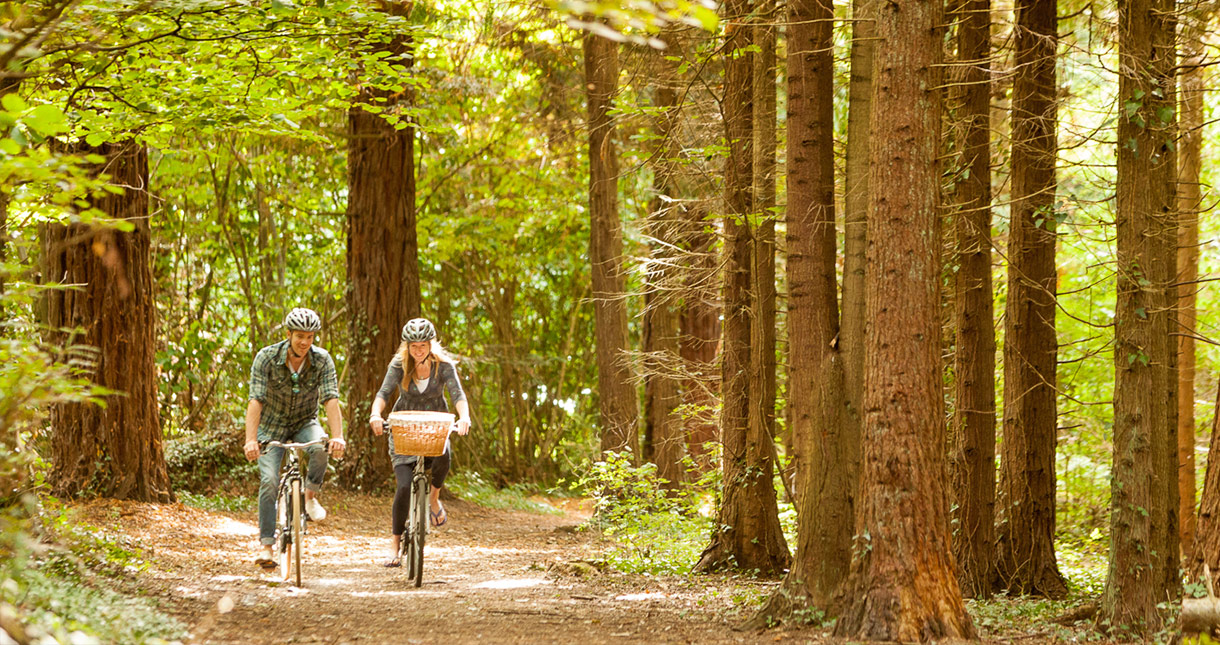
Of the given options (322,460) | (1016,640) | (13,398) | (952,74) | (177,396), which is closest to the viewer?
(13,398)

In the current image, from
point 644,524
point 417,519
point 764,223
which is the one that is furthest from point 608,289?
point 417,519

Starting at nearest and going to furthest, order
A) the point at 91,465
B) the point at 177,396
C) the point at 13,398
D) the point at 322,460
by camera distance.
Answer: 1. the point at 13,398
2. the point at 322,460
3. the point at 91,465
4. the point at 177,396

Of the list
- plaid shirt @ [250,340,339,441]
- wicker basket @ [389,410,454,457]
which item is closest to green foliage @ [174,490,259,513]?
plaid shirt @ [250,340,339,441]

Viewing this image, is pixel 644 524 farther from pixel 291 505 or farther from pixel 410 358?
pixel 291 505

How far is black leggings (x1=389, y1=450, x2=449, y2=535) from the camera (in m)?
9.13

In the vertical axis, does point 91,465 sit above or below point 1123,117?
below

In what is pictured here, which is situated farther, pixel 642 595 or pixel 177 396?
pixel 177 396

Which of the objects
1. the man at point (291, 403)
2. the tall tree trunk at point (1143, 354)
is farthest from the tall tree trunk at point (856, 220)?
the man at point (291, 403)

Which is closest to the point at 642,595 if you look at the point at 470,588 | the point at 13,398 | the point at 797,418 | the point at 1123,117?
the point at 470,588

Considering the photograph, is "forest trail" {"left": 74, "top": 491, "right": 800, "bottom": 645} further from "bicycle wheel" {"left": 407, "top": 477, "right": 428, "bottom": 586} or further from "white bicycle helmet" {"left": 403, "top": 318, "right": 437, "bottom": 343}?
"white bicycle helmet" {"left": 403, "top": 318, "right": 437, "bottom": 343}

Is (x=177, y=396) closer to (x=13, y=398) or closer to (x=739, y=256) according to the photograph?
(x=739, y=256)

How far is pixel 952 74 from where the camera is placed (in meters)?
9.72

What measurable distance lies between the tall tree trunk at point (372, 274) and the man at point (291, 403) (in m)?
7.31

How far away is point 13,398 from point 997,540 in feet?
27.5
